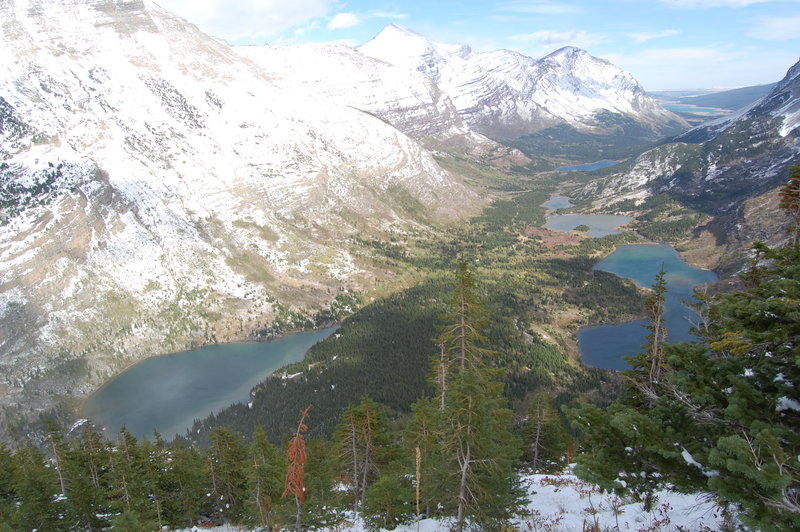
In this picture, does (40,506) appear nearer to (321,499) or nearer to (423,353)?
(321,499)

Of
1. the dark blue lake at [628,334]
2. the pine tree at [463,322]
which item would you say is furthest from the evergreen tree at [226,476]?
the dark blue lake at [628,334]

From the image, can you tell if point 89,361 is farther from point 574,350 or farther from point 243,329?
point 574,350

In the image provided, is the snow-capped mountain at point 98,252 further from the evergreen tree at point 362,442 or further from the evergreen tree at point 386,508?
the evergreen tree at point 386,508

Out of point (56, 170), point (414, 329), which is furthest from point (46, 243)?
point (414, 329)

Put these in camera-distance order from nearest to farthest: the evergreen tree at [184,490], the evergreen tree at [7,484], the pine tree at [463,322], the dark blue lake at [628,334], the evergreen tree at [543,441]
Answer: the pine tree at [463,322] → the evergreen tree at [184,490] → the evergreen tree at [7,484] → the evergreen tree at [543,441] → the dark blue lake at [628,334]

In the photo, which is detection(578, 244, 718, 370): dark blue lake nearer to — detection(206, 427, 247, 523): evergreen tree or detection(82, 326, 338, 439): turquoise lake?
detection(82, 326, 338, 439): turquoise lake

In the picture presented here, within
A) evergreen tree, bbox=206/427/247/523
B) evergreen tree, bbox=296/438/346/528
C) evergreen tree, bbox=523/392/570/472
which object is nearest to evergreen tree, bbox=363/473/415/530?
evergreen tree, bbox=296/438/346/528

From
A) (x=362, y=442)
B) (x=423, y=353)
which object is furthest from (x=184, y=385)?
(x=362, y=442)
